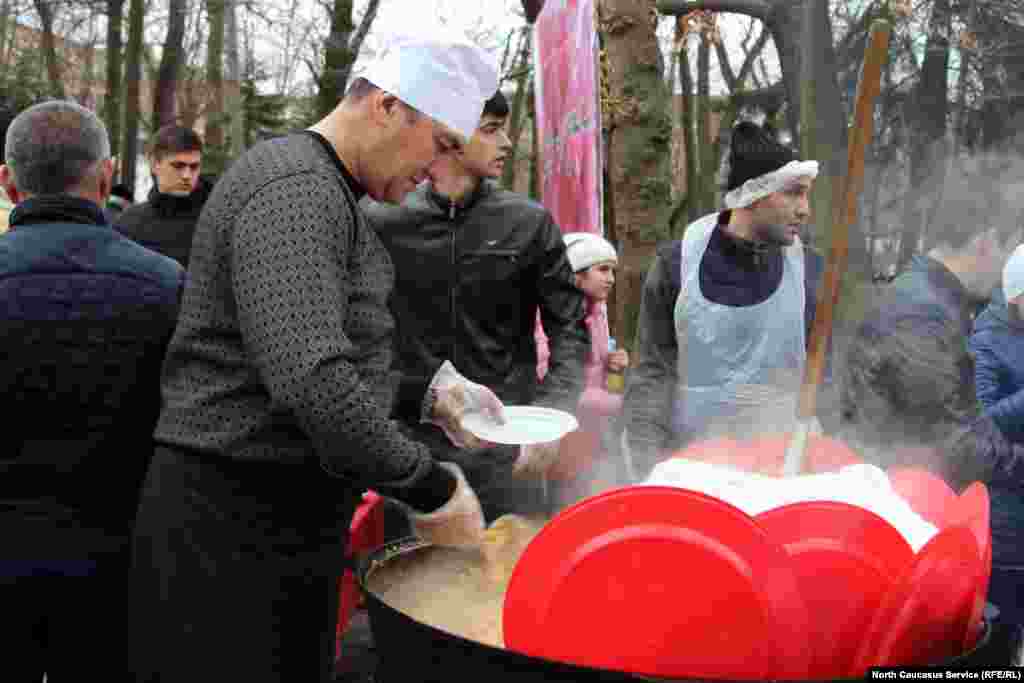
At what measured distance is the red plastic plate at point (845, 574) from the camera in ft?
5.10

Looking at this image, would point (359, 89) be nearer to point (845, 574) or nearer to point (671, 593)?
point (671, 593)

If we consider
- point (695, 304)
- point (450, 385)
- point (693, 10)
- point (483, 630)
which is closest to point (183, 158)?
point (695, 304)

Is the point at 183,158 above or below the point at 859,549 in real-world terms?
above

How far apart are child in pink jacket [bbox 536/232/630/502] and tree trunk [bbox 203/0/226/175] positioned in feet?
46.5

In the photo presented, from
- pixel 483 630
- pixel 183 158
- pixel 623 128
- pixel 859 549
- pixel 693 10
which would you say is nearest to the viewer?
pixel 859 549

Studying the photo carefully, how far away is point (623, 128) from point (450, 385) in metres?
3.80

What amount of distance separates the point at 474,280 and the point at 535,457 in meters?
1.03

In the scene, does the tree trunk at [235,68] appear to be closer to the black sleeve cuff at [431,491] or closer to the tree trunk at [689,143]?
the tree trunk at [689,143]

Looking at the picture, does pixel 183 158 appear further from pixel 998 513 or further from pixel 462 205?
pixel 998 513

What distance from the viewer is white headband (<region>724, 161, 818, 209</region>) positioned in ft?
11.7

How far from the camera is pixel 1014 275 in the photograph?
3596 mm

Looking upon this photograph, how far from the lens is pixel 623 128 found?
19.1 ft

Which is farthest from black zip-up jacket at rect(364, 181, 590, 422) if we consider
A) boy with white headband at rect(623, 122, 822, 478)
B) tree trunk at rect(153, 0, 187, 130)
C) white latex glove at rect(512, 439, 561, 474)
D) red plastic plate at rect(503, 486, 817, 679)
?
tree trunk at rect(153, 0, 187, 130)

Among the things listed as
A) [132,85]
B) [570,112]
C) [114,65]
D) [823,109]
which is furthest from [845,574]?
[114,65]
